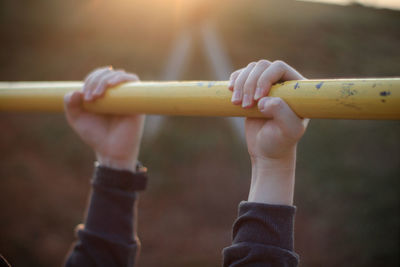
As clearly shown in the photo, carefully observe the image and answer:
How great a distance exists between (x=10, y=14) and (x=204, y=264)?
4441mm

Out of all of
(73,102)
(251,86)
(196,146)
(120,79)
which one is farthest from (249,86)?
(196,146)

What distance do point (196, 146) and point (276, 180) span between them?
3488 millimetres

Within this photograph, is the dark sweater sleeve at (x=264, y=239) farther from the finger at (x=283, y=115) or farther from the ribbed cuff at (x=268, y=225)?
the finger at (x=283, y=115)

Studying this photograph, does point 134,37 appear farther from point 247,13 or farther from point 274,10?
point 274,10

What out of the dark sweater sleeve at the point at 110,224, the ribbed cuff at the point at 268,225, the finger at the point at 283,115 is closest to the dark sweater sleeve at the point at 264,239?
the ribbed cuff at the point at 268,225

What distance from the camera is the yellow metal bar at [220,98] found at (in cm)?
47

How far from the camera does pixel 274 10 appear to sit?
6.61m

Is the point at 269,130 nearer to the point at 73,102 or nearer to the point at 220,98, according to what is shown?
the point at 220,98

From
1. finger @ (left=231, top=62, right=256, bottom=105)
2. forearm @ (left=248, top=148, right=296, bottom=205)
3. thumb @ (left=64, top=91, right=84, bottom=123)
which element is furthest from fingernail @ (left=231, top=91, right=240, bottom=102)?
thumb @ (left=64, top=91, right=84, bottom=123)

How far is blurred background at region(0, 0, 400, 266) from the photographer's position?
2975mm

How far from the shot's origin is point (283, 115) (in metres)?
0.53

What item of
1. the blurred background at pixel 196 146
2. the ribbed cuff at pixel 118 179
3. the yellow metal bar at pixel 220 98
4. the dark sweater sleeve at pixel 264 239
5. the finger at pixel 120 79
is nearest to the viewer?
the yellow metal bar at pixel 220 98

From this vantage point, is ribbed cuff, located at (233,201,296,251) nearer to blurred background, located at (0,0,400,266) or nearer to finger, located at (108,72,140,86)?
finger, located at (108,72,140,86)

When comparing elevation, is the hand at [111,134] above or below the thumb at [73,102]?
below
